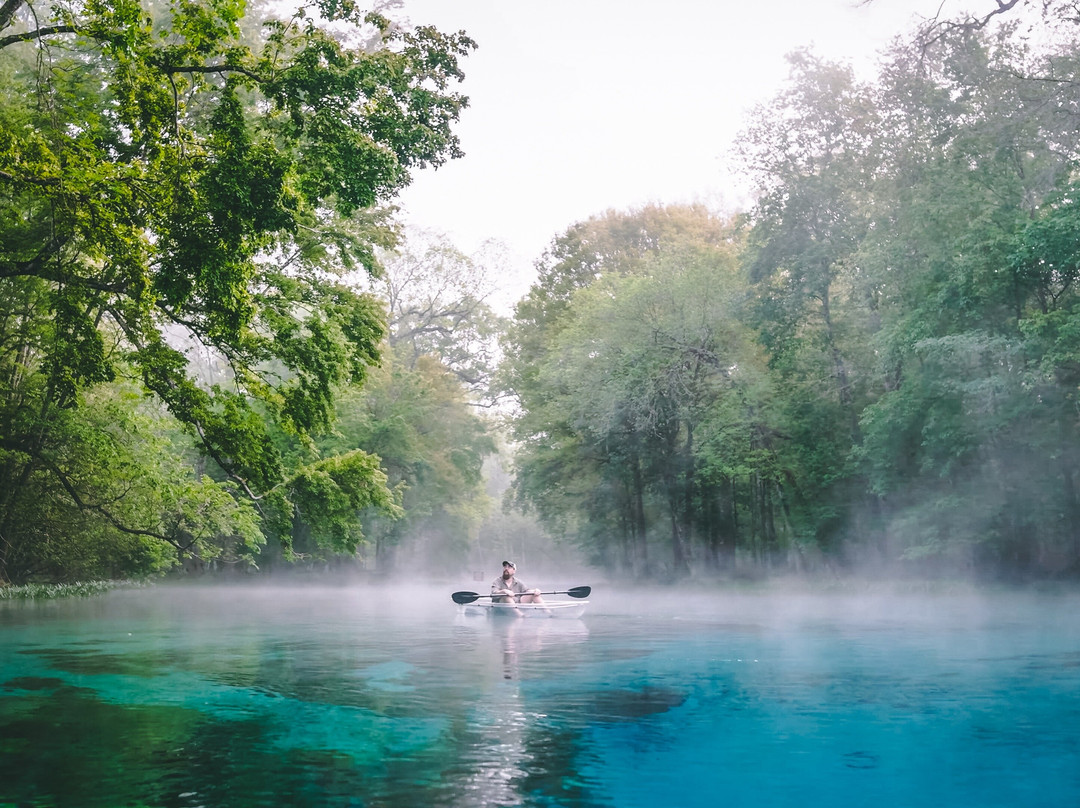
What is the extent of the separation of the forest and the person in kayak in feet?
12.8

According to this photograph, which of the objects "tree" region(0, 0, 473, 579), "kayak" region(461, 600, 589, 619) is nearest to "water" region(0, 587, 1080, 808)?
"kayak" region(461, 600, 589, 619)

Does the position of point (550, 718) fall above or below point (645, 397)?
below

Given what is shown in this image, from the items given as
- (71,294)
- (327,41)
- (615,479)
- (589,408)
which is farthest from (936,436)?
(71,294)

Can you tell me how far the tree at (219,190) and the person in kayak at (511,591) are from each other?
4.41m

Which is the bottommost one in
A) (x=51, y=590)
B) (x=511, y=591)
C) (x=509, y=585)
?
(x=511, y=591)

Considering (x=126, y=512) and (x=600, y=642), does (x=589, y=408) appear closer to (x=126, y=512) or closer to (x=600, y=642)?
(x=126, y=512)

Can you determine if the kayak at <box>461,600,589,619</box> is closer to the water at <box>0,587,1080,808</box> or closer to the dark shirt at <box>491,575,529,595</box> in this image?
the dark shirt at <box>491,575,529,595</box>

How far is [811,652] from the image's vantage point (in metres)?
16.7

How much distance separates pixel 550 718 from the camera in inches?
417

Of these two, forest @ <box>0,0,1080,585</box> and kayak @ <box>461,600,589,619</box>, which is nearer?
forest @ <box>0,0,1080,585</box>

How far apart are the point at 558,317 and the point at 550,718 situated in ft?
134

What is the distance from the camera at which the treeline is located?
2836cm

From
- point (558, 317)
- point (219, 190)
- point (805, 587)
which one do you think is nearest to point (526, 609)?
point (219, 190)

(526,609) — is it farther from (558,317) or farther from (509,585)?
(558,317)
